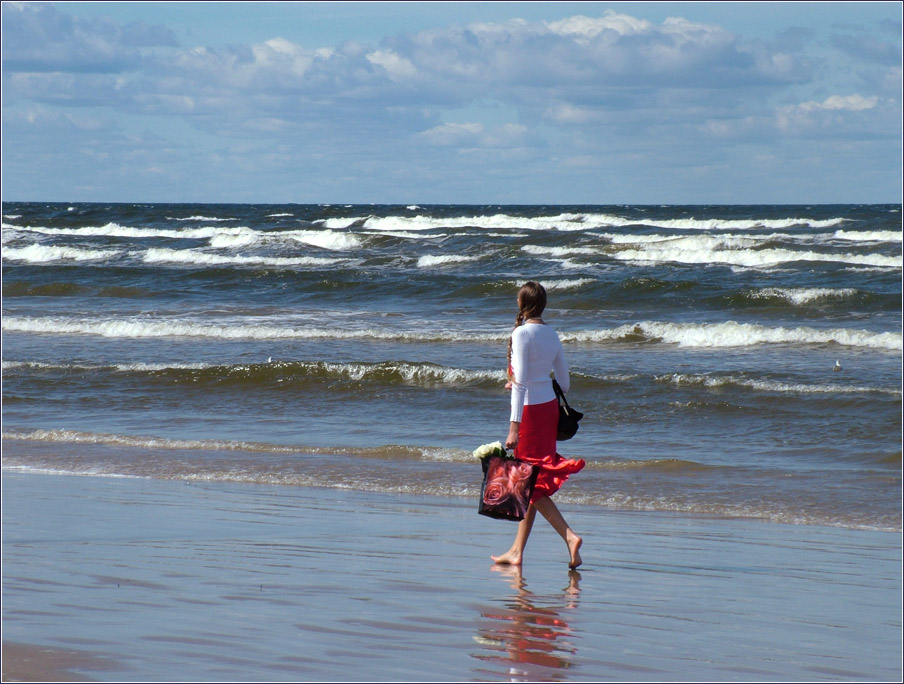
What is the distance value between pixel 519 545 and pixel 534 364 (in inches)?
38.6

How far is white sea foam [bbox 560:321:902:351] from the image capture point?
15.2 metres

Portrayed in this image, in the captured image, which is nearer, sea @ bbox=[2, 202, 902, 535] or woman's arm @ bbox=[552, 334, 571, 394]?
woman's arm @ bbox=[552, 334, 571, 394]

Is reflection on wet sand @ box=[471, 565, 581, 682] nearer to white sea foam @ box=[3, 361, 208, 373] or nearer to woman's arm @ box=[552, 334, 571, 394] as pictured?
woman's arm @ box=[552, 334, 571, 394]

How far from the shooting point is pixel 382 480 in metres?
8.02

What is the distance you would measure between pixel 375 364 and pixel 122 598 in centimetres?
880

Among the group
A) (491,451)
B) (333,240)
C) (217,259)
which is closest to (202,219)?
(333,240)

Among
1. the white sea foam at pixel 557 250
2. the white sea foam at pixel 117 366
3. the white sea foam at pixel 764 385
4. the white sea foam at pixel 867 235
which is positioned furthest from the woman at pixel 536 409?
the white sea foam at pixel 867 235

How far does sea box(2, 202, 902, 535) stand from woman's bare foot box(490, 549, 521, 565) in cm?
181

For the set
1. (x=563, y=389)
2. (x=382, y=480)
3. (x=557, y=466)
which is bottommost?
(x=382, y=480)

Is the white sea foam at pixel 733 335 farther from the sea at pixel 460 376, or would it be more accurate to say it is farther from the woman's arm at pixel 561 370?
the woman's arm at pixel 561 370

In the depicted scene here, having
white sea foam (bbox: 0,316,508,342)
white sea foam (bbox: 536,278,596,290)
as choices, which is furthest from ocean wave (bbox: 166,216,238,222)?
white sea foam (bbox: 0,316,508,342)

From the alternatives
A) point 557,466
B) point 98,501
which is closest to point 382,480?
point 98,501

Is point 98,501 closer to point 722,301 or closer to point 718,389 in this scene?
point 718,389

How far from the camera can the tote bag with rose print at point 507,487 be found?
18.3ft
